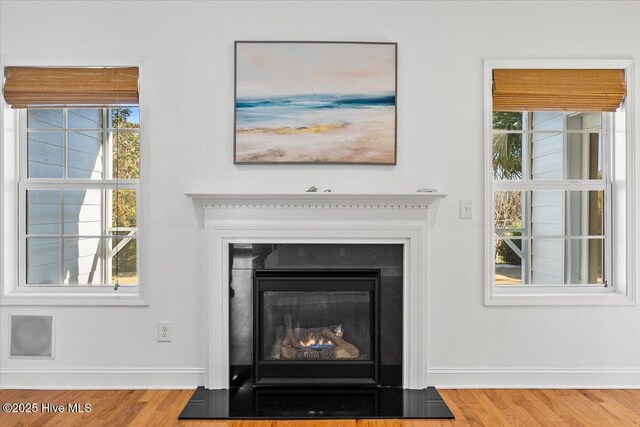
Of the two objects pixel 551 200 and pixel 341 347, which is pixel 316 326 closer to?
pixel 341 347

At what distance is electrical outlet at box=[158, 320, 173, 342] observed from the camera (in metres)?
3.04

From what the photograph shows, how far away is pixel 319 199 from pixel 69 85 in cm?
167

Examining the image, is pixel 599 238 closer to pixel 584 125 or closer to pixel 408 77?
pixel 584 125

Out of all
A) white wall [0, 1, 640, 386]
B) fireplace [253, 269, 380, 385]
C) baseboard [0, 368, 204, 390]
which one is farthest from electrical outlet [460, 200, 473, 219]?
baseboard [0, 368, 204, 390]

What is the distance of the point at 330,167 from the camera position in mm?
3041

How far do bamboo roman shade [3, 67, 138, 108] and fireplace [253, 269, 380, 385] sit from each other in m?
1.40

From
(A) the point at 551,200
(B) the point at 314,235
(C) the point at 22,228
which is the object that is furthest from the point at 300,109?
(C) the point at 22,228

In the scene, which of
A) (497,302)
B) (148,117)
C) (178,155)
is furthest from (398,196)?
(148,117)

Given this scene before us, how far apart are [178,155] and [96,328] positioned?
1168 mm

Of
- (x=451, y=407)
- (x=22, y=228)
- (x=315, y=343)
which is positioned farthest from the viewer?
(x=22, y=228)

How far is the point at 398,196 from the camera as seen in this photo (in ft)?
9.43

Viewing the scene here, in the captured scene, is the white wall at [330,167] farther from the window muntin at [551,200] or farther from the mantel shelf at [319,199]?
the window muntin at [551,200]

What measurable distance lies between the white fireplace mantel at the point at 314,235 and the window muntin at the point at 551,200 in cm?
62

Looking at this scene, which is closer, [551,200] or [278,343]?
[278,343]
